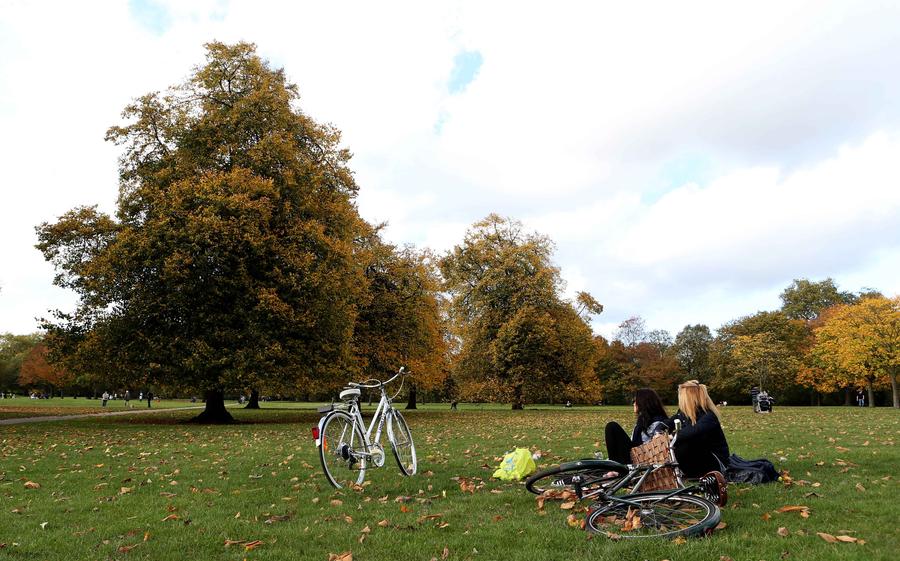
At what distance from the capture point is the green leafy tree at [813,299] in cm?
8450

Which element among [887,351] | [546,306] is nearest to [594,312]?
[546,306]

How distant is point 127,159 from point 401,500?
23752 mm

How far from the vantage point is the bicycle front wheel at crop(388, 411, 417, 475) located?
9352mm

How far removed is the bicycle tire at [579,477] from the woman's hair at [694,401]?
1125 millimetres

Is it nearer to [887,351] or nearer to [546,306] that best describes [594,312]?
[546,306]

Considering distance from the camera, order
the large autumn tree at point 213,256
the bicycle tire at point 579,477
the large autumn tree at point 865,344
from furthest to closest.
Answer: the large autumn tree at point 865,344 < the large autumn tree at point 213,256 < the bicycle tire at point 579,477

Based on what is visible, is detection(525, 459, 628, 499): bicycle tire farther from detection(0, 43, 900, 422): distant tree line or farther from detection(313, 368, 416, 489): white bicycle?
detection(0, 43, 900, 422): distant tree line

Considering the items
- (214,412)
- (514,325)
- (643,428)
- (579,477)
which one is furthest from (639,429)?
(514,325)

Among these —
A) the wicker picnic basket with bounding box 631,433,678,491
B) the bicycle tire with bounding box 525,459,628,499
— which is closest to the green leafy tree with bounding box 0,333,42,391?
the bicycle tire with bounding box 525,459,628,499

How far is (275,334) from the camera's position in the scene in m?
22.9

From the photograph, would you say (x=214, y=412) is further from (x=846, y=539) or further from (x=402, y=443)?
(x=846, y=539)

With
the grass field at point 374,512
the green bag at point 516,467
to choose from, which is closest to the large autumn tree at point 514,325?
the grass field at point 374,512

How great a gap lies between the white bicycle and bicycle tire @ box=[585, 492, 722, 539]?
360 centimetres

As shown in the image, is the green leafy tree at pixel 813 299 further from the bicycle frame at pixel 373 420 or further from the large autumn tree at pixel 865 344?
the bicycle frame at pixel 373 420
